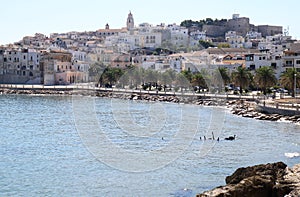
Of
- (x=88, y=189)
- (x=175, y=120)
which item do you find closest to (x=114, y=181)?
(x=88, y=189)

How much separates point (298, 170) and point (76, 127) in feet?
70.5

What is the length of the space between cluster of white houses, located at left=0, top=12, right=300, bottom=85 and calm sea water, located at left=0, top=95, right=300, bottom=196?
76.2ft

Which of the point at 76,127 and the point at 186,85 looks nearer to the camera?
the point at 76,127

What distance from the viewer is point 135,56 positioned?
88812mm

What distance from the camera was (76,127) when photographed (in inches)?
1439

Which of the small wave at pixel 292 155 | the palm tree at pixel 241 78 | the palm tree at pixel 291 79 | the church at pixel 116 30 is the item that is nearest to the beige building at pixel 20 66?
the palm tree at pixel 241 78

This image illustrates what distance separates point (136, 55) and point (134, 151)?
214 feet

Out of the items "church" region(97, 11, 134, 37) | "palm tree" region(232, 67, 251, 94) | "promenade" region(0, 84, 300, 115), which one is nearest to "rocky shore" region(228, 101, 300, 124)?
"promenade" region(0, 84, 300, 115)

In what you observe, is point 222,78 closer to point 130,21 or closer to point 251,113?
point 251,113

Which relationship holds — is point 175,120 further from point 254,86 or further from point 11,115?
point 254,86

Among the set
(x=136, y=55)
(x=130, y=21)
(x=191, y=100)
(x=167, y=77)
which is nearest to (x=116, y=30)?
(x=130, y=21)

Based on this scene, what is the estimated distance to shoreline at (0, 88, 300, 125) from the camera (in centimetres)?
3822

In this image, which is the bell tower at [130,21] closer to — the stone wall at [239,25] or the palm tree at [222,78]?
the stone wall at [239,25]

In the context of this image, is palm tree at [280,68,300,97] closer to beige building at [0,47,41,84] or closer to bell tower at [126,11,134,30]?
beige building at [0,47,41,84]
